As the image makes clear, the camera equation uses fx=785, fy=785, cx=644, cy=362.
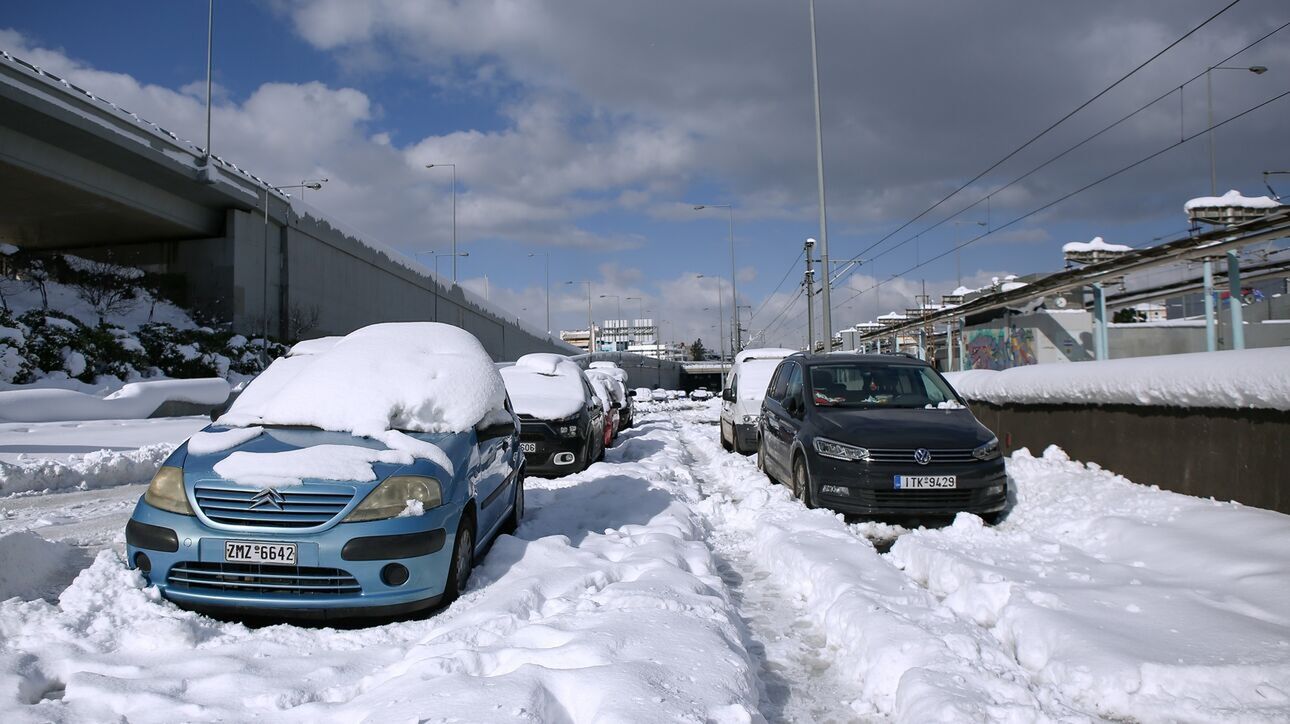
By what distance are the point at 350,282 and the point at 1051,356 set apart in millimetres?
32811

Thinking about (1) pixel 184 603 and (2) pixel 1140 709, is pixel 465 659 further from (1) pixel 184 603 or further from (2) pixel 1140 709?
(2) pixel 1140 709

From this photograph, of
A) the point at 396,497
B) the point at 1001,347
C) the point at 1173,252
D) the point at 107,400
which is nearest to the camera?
the point at 396,497

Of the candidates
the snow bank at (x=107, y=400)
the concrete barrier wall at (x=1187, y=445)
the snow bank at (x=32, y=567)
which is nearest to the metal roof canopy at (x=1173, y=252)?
the concrete barrier wall at (x=1187, y=445)

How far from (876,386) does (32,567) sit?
23.9 feet

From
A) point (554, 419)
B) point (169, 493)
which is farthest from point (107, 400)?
point (169, 493)

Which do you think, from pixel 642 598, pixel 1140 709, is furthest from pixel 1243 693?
pixel 642 598

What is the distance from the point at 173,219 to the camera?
3030cm

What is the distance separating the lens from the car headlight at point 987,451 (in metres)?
6.92

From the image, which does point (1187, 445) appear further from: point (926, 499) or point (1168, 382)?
point (926, 499)

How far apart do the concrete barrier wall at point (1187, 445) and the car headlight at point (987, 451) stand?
61.2 inches

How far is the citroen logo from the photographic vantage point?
13.0 ft

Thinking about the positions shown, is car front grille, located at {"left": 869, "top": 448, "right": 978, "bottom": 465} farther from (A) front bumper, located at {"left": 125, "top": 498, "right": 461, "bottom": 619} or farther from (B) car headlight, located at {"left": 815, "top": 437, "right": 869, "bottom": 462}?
(A) front bumper, located at {"left": 125, "top": 498, "right": 461, "bottom": 619}

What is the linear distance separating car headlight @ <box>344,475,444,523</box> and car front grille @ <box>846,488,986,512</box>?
4033 millimetres

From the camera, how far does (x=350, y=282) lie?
1613 inches
